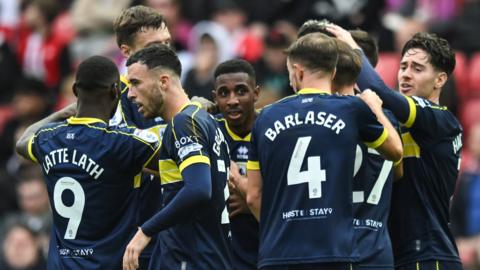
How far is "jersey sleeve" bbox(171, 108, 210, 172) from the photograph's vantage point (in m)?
8.73

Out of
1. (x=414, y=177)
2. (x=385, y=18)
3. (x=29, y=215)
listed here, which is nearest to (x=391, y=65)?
(x=385, y=18)

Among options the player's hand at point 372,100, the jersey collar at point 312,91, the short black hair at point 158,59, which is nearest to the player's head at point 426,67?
the player's hand at point 372,100

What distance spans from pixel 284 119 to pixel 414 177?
1.44m

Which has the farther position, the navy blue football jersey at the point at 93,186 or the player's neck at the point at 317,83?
the navy blue football jersey at the point at 93,186

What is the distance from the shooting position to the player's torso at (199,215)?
8.86m

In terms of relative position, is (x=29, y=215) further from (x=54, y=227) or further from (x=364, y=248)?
(x=364, y=248)

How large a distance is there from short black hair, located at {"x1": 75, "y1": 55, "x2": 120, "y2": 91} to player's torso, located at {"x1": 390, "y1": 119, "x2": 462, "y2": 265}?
2.23 meters

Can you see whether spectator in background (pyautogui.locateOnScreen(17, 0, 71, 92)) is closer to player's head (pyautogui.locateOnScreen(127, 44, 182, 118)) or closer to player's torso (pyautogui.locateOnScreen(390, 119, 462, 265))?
player's head (pyautogui.locateOnScreen(127, 44, 182, 118))

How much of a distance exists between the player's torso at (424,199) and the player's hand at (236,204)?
116cm

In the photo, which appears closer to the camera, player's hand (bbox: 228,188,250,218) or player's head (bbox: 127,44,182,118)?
player's head (bbox: 127,44,182,118)

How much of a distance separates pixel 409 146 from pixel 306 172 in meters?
1.39

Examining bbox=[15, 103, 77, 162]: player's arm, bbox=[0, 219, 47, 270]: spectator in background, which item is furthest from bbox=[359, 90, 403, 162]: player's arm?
bbox=[0, 219, 47, 270]: spectator in background

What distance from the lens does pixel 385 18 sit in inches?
649

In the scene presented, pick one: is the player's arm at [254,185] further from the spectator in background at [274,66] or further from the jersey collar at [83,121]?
the spectator in background at [274,66]
